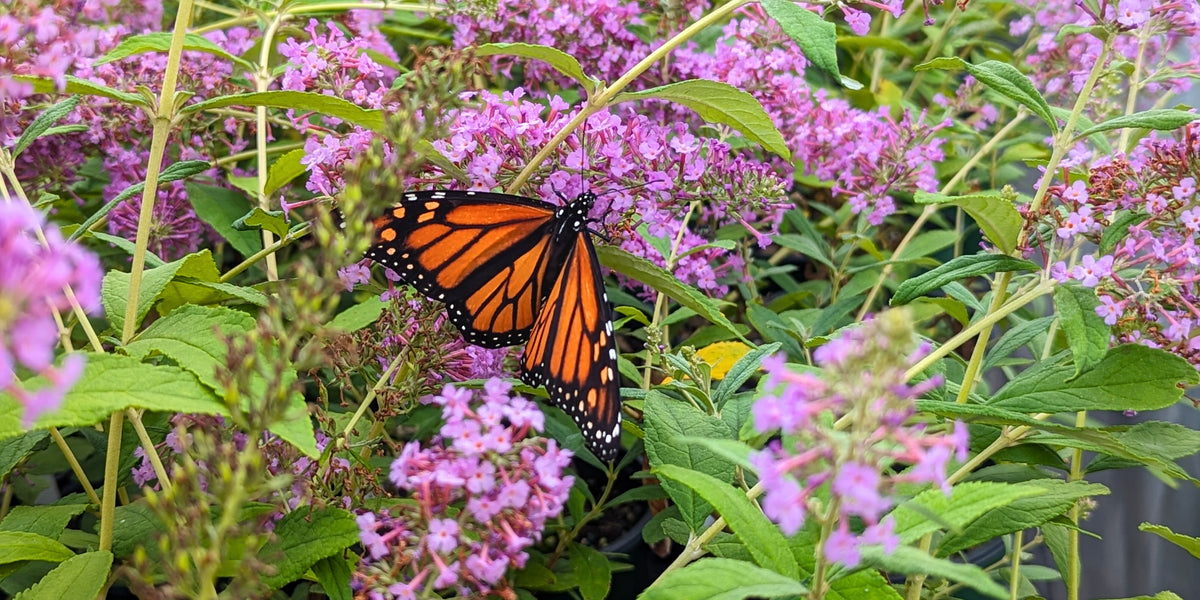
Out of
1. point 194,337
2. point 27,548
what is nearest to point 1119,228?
point 194,337

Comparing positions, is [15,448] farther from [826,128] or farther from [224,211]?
[826,128]

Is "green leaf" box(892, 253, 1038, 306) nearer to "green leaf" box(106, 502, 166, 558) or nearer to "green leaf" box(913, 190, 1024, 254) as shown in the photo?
"green leaf" box(913, 190, 1024, 254)

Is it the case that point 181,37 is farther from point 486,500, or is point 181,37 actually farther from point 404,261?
point 486,500

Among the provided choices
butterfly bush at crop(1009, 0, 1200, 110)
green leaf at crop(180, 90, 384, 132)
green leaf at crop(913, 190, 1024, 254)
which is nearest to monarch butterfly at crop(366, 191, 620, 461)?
green leaf at crop(180, 90, 384, 132)

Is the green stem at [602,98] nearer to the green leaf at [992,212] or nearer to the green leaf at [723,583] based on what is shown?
the green leaf at [992,212]

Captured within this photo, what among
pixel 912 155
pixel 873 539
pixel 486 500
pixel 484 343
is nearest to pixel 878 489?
pixel 873 539
